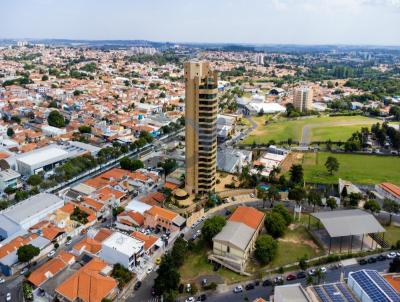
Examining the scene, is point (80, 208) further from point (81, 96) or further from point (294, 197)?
point (81, 96)

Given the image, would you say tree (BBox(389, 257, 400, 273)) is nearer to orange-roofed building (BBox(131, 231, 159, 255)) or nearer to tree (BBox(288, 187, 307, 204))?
tree (BBox(288, 187, 307, 204))

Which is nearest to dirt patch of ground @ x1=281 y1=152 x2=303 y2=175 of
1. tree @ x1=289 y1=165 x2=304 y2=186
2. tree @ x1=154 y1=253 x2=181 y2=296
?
tree @ x1=289 y1=165 x2=304 y2=186

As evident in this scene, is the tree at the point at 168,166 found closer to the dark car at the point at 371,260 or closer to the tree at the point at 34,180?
the tree at the point at 34,180

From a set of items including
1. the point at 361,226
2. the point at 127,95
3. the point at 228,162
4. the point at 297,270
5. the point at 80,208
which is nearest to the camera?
the point at 297,270

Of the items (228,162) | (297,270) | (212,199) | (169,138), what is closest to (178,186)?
(212,199)

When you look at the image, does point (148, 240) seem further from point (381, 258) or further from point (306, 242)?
point (381, 258)

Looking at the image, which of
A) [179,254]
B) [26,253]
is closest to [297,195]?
[179,254]

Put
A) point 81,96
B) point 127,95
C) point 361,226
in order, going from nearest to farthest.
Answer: point 361,226
point 81,96
point 127,95

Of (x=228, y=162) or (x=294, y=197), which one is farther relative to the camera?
(x=228, y=162)
